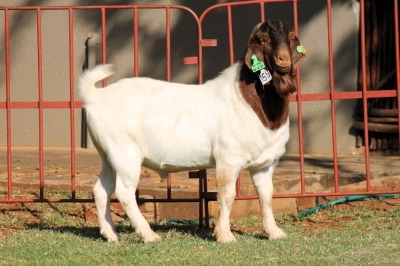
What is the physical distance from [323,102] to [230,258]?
6054 mm

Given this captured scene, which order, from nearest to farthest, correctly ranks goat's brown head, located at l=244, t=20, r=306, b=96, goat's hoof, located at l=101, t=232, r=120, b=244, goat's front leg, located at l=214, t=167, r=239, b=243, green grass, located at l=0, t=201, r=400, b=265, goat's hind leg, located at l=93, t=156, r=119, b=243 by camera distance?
green grass, located at l=0, t=201, r=400, b=265, goat's brown head, located at l=244, t=20, r=306, b=96, goat's front leg, located at l=214, t=167, r=239, b=243, goat's hoof, located at l=101, t=232, r=120, b=244, goat's hind leg, located at l=93, t=156, r=119, b=243

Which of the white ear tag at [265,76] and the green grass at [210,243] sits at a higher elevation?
the white ear tag at [265,76]

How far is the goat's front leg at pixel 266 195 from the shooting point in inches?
333

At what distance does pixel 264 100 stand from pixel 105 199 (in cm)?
151

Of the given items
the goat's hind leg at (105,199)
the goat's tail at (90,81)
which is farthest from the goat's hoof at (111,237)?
the goat's tail at (90,81)

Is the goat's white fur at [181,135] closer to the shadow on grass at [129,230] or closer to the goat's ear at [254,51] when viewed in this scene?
the goat's ear at [254,51]

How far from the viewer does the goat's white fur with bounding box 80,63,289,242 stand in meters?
8.13

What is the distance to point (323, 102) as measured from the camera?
43.8 feet

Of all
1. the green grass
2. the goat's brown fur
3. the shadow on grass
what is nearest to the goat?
the goat's brown fur

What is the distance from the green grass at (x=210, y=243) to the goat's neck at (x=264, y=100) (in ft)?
3.12

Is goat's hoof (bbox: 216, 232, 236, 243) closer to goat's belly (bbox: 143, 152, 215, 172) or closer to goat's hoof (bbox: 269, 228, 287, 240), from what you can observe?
goat's hoof (bbox: 269, 228, 287, 240)

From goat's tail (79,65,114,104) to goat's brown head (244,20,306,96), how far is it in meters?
1.18

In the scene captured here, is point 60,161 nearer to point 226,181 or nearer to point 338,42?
point 338,42

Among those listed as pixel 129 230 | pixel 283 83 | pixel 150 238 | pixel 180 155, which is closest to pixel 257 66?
pixel 283 83
